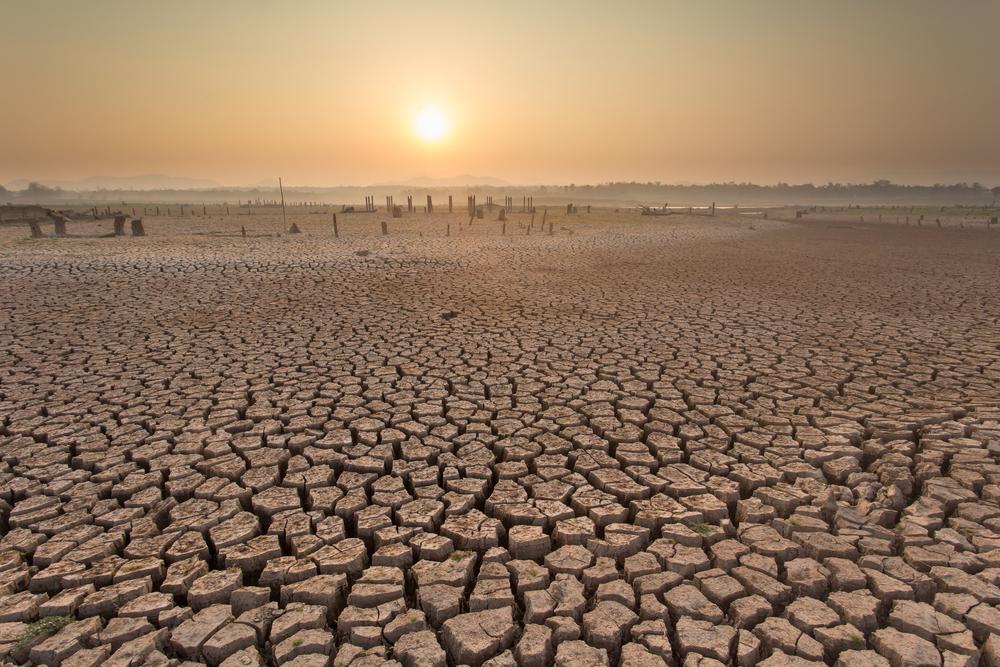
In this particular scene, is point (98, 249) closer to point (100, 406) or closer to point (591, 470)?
point (100, 406)

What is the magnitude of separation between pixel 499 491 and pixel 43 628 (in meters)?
2.32

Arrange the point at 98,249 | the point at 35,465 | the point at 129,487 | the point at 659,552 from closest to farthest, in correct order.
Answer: the point at 659,552
the point at 129,487
the point at 35,465
the point at 98,249

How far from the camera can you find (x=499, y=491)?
337 cm

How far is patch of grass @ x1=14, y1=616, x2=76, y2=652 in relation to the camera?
223 cm

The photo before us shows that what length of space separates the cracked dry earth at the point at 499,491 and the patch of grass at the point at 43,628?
2 cm

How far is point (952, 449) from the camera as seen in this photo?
3855 millimetres

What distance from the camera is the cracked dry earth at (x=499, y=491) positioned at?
7.55 ft

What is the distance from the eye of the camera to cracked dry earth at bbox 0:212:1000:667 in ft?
7.55

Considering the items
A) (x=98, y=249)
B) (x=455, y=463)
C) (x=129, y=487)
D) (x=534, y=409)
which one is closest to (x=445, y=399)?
(x=534, y=409)

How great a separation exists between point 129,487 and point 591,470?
309 cm

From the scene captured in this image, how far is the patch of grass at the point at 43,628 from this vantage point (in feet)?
7.32

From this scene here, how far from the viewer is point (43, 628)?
2309 mm

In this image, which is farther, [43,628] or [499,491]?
[499,491]

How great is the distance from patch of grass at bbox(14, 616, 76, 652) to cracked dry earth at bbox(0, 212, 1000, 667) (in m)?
0.02
